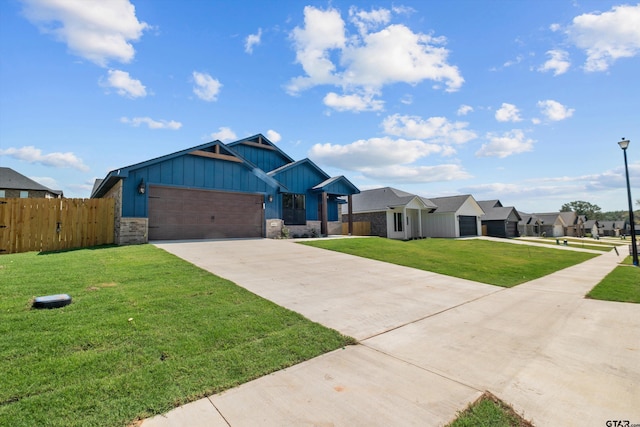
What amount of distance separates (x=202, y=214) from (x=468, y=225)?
26.9 metres

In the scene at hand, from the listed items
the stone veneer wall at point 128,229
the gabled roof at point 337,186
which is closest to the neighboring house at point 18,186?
the stone veneer wall at point 128,229

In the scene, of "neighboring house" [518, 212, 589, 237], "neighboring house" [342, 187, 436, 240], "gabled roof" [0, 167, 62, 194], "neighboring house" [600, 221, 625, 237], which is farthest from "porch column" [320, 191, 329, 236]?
"neighboring house" [600, 221, 625, 237]

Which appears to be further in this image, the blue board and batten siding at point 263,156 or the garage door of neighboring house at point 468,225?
the garage door of neighboring house at point 468,225

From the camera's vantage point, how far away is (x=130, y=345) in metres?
3.46

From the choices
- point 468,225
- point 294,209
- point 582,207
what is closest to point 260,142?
point 294,209

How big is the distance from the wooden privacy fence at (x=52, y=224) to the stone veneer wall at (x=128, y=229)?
0.49m

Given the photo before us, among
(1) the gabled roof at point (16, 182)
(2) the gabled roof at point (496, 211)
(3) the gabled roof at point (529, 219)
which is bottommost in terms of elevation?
(3) the gabled roof at point (529, 219)

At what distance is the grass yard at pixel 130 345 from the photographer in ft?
8.15

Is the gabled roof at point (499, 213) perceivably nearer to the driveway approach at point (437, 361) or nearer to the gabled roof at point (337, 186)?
the gabled roof at point (337, 186)

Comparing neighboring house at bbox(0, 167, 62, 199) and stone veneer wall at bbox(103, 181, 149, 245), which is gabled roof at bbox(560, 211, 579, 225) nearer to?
stone veneer wall at bbox(103, 181, 149, 245)

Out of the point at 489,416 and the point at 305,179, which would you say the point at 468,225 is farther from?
the point at 489,416

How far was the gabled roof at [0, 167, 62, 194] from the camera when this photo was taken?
1220 inches

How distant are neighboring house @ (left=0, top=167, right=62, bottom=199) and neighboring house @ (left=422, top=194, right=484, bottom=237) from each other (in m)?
38.2

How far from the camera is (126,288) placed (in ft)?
18.4
